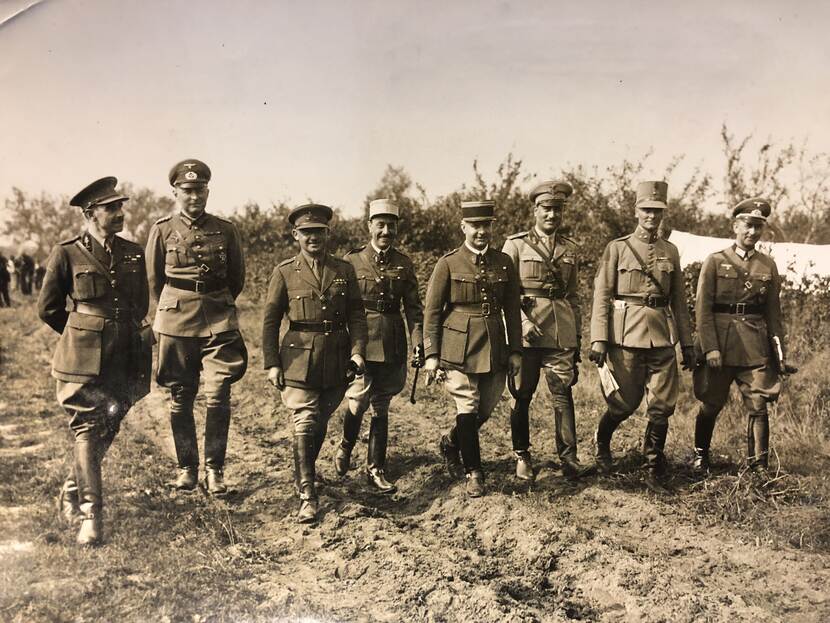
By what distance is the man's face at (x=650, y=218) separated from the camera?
17.0 feet

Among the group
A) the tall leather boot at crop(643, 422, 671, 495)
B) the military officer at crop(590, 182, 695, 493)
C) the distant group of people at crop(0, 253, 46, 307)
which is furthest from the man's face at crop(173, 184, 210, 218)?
the distant group of people at crop(0, 253, 46, 307)

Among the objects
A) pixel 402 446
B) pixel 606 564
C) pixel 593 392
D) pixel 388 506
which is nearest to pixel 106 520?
pixel 388 506

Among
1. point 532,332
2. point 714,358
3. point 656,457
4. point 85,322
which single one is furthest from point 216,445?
point 714,358

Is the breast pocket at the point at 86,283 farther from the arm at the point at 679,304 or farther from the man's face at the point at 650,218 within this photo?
the arm at the point at 679,304

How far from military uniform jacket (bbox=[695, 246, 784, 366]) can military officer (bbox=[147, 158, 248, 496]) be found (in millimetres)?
3519

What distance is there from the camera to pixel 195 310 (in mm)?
4805

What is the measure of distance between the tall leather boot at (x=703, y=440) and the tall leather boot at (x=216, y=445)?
3.63 m

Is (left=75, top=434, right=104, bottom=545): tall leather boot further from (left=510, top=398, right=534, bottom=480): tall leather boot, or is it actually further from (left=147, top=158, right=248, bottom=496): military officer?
(left=510, top=398, right=534, bottom=480): tall leather boot

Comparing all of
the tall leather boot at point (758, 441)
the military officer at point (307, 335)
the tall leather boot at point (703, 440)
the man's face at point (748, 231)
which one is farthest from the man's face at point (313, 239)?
the tall leather boot at point (758, 441)

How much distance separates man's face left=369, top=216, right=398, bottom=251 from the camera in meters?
5.29

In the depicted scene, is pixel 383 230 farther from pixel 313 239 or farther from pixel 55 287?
pixel 55 287

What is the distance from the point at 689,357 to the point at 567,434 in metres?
1.10

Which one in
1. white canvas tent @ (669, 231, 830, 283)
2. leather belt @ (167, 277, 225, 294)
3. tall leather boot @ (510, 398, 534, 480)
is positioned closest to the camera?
leather belt @ (167, 277, 225, 294)

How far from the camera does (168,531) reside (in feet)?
14.5
